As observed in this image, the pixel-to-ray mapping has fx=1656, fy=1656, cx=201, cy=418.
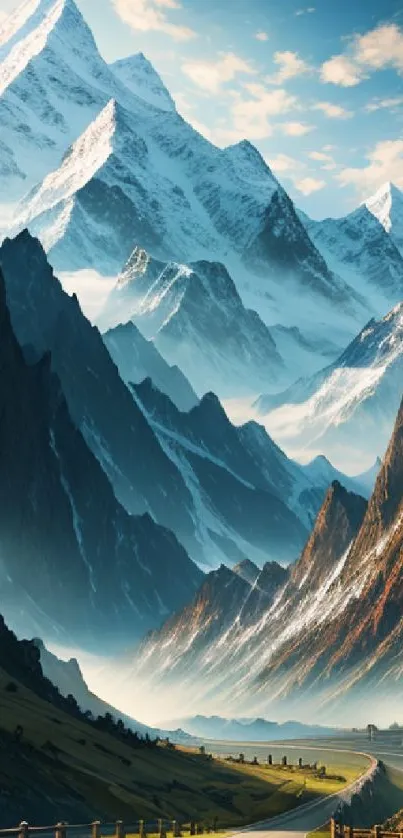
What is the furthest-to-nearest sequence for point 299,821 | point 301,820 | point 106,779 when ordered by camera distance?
1. point 106,779
2. point 301,820
3. point 299,821

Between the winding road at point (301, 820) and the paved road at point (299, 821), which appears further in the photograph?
the winding road at point (301, 820)

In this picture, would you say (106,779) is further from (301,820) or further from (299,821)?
(299,821)

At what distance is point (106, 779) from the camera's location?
5581 inches

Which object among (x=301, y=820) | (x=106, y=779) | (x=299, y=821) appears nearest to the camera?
(x=299, y=821)

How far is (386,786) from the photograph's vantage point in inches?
6373

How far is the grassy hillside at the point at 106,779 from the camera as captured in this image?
412 ft

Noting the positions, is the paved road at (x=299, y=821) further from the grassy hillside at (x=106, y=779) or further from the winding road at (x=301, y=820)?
the grassy hillside at (x=106, y=779)

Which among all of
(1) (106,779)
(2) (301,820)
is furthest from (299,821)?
(1) (106,779)

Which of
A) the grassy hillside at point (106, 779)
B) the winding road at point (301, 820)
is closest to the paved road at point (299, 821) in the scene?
the winding road at point (301, 820)

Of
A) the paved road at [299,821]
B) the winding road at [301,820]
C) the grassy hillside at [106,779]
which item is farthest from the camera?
the grassy hillside at [106,779]

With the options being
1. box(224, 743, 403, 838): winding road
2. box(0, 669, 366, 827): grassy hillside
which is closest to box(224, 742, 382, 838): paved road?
box(224, 743, 403, 838): winding road

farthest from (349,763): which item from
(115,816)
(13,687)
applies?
(115,816)

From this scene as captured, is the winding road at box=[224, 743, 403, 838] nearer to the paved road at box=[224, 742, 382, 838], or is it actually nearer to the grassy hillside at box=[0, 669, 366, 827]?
the paved road at box=[224, 742, 382, 838]

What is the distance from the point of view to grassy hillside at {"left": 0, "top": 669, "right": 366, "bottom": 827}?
412ft
